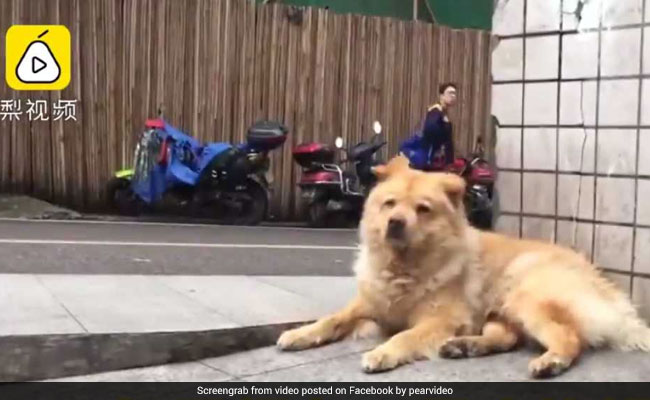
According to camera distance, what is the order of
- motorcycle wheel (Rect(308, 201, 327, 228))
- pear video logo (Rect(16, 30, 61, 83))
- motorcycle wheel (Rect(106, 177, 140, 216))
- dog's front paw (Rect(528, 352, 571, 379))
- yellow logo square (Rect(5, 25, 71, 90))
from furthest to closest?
motorcycle wheel (Rect(308, 201, 327, 228)) → motorcycle wheel (Rect(106, 177, 140, 216)) → pear video logo (Rect(16, 30, 61, 83)) → yellow logo square (Rect(5, 25, 71, 90)) → dog's front paw (Rect(528, 352, 571, 379))

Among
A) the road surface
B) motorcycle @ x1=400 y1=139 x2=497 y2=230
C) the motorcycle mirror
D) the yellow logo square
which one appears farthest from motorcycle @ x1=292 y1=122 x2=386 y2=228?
the yellow logo square

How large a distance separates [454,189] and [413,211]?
304 mm

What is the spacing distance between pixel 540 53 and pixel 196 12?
259 inches

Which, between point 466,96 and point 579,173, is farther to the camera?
point 466,96

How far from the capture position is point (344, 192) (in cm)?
1103

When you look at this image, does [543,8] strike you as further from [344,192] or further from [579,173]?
[344,192]

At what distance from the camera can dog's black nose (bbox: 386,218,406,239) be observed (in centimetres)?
421

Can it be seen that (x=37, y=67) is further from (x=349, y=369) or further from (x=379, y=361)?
(x=379, y=361)

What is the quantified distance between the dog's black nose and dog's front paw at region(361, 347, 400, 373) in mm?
547

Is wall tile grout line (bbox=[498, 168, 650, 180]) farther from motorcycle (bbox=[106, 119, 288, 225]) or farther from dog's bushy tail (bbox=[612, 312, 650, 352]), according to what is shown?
motorcycle (bbox=[106, 119, 288, 225])

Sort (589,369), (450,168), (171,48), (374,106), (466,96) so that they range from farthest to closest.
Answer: (466,96)
(374,106)
(171,48)
(450,168)
(589,369)

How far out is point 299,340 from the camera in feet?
14.5

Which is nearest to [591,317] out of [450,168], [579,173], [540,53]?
[579,173]
